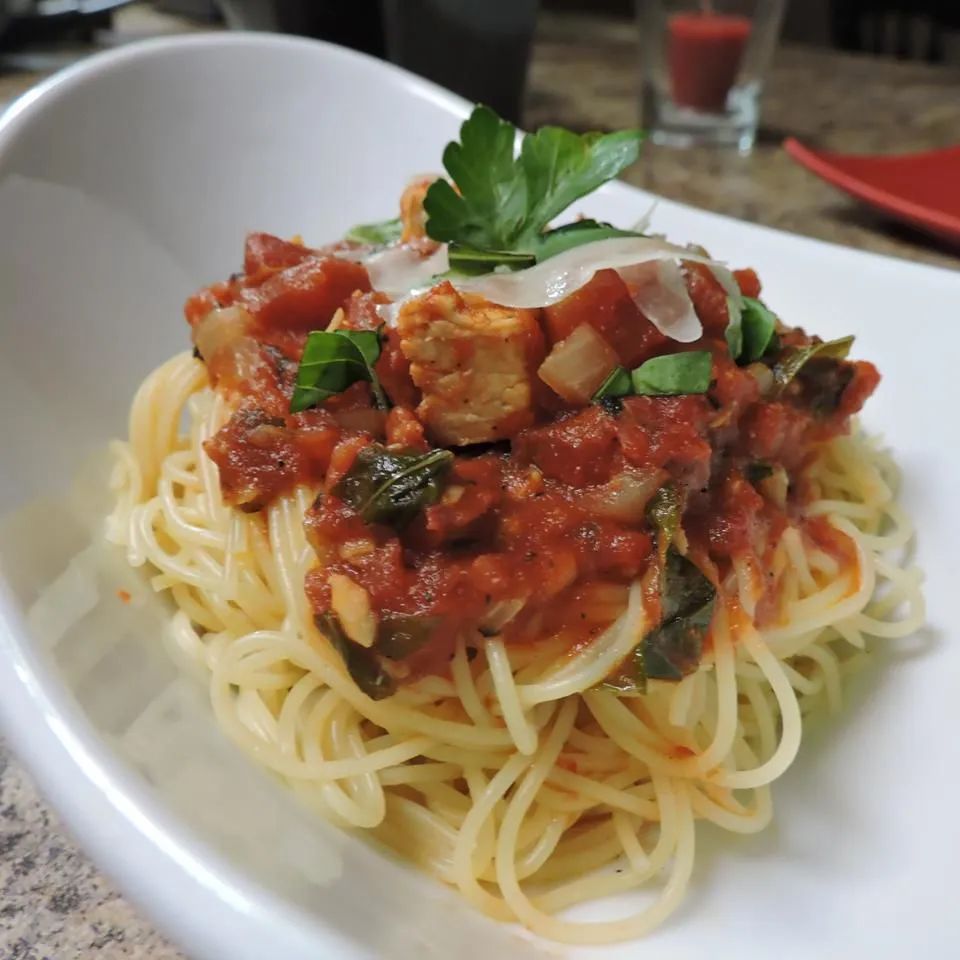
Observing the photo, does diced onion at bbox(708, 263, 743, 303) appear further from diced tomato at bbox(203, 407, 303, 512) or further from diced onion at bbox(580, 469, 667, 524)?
diced tomato at bbox(203, 407, 303, 512)

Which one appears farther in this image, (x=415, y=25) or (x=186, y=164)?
(x=415, y=25)

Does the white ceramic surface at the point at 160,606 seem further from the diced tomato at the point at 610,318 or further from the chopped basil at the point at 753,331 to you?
the diced tomato at the point at 610,318

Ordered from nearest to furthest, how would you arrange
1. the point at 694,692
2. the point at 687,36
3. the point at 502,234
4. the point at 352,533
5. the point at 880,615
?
the point at 352,533
the point at 694,692
the point at 502,234
the point at 880,615
the point at 687,36

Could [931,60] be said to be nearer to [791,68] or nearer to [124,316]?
[791,68]

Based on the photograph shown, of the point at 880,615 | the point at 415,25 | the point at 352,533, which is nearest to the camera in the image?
the point at 352,533

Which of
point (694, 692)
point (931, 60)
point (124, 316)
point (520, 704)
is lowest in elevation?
point (931, 60)

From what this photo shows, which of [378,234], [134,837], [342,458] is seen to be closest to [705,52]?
[378,234]

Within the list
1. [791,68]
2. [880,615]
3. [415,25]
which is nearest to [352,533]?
[880,615]
